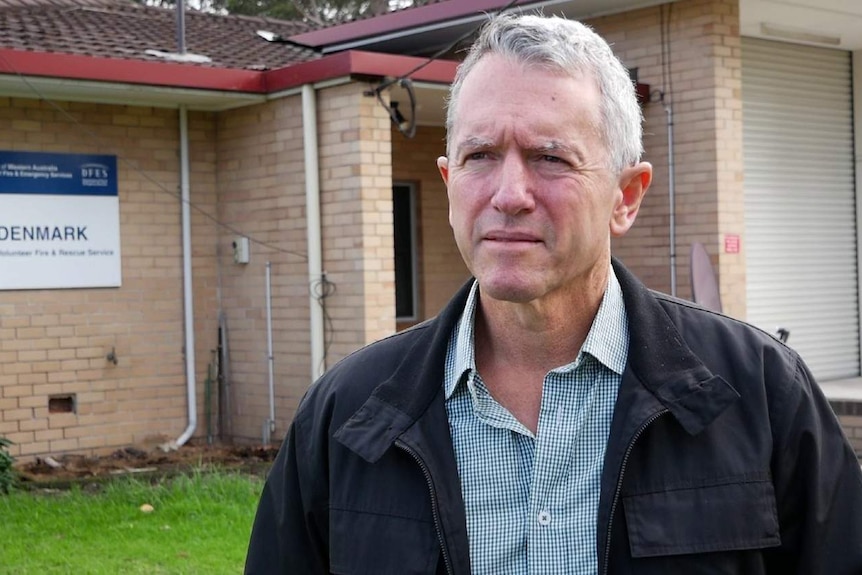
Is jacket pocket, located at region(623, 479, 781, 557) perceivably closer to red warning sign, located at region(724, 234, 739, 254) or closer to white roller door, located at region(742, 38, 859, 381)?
red warning sign, located at region(724, 234, 739, 254)

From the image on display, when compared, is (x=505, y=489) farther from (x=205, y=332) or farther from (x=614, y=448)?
(x=205, y=332)

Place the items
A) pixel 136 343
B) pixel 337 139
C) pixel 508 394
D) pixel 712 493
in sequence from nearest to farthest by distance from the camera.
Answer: pixel 712 493 < pixel 508 394 < pixel 337 139 < pixel 136 343

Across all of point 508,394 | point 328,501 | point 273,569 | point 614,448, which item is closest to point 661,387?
point 614,448

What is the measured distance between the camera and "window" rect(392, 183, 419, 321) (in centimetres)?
1317

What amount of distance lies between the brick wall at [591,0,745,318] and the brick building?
0.06 ft

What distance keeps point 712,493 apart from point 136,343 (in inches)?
369

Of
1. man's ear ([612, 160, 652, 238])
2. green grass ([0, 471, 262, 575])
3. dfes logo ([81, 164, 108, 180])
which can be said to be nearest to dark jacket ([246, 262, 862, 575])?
man's ear ([612, 160, 652, 238])

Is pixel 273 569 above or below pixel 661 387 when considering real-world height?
below

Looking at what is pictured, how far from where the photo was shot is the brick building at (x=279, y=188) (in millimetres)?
10047

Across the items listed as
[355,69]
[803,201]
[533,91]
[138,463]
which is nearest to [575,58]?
[533,91]

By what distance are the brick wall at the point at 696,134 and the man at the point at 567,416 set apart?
8590 mm

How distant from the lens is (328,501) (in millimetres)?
2264

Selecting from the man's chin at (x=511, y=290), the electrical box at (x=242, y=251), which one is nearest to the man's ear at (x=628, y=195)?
the man's chin at (x=511, y=290)

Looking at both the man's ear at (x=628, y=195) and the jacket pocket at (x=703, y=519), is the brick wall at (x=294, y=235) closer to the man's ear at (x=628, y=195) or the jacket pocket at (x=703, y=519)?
the man's ear at (x=628, y=195)
